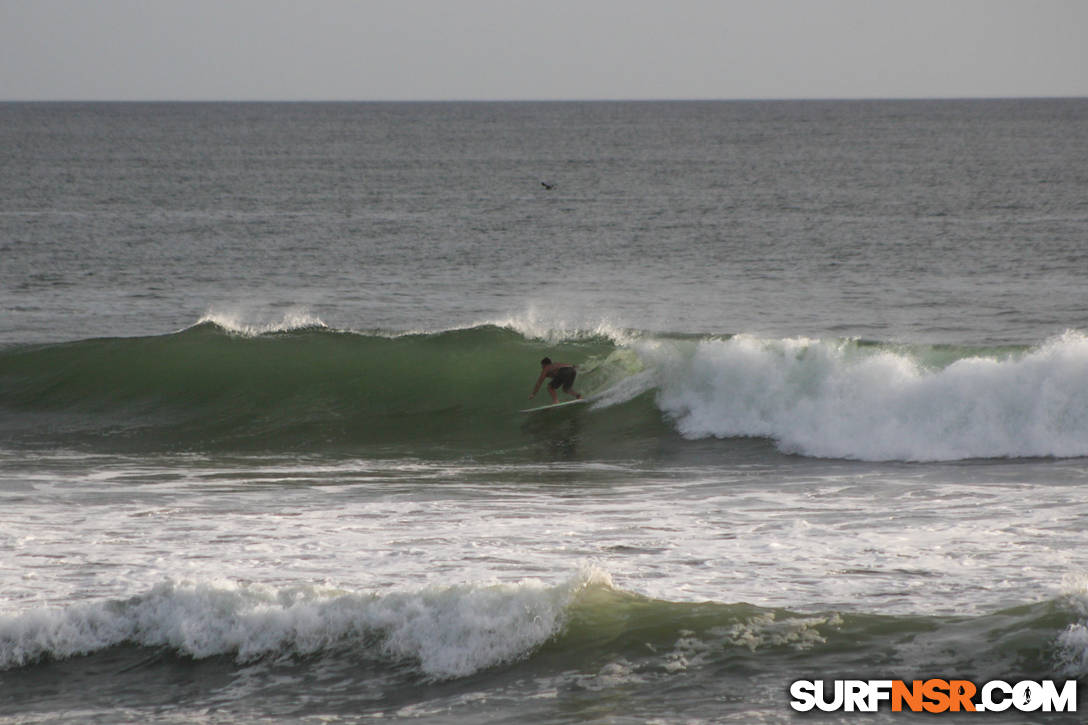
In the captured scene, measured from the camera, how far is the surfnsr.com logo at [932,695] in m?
7.84

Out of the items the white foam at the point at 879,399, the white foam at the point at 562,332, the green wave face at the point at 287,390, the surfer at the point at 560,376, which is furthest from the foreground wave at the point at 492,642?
the white foam at the point at 562,332

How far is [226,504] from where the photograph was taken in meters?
13.4

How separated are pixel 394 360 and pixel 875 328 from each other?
36.9 feet

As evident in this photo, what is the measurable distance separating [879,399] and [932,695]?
9.82 m

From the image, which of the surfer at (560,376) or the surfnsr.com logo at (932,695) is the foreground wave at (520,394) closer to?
the surfer at (560,376)

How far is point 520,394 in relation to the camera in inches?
810

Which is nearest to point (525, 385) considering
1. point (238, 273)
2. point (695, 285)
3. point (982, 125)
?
point (695, 285)

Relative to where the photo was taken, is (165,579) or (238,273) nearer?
(165,579)

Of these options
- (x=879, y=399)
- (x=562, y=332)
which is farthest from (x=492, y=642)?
(x=562, y=332)

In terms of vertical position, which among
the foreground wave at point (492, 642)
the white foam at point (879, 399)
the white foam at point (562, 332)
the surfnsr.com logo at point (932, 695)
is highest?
the white foam at point (562, 332)

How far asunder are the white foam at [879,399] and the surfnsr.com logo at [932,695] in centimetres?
793

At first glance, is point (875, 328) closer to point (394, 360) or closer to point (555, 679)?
point (394, 360)

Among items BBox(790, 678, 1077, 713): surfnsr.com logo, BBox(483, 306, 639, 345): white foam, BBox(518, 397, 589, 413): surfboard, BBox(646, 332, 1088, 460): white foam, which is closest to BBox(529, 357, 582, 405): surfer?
BBox(518, 397, 589, 413): surfboard

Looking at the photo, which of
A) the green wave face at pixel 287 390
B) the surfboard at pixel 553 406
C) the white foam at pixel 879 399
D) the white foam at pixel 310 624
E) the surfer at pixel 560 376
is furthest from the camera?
the surfboard at pixel 553 406
